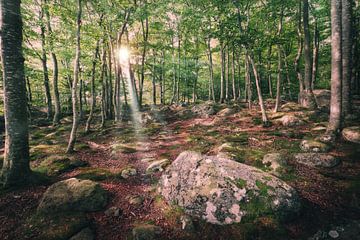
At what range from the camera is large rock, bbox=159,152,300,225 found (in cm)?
435

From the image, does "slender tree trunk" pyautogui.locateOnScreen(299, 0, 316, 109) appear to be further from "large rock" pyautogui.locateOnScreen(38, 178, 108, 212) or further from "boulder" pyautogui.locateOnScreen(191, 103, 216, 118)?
"large rock" pyautogui.locateOnScreen(38, 178, 108, 212)

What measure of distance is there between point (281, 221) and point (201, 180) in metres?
1.90

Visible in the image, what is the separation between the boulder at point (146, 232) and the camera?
404 cm

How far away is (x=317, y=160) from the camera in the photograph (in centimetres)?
659

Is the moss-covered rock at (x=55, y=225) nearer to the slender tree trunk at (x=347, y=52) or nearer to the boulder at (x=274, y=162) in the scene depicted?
the boulder at (x=274, y=162)

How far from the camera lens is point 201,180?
494 cm

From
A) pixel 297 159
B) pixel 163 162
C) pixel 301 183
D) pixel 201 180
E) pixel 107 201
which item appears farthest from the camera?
pixel 163 162

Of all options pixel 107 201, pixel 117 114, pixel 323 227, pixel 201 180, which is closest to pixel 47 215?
pixel 107 201

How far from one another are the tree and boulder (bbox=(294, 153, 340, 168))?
29.1 ft

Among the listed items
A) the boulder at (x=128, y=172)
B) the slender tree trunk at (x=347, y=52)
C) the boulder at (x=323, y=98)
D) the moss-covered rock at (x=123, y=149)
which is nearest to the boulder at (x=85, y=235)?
the boulder at (x=128, y=172)

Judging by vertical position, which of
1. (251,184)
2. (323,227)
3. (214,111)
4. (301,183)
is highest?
(214,111)

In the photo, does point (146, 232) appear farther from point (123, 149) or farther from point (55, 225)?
point (123, 149)

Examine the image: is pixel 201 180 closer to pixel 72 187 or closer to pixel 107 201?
pixel 107 201

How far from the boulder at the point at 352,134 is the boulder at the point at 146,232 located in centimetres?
810
